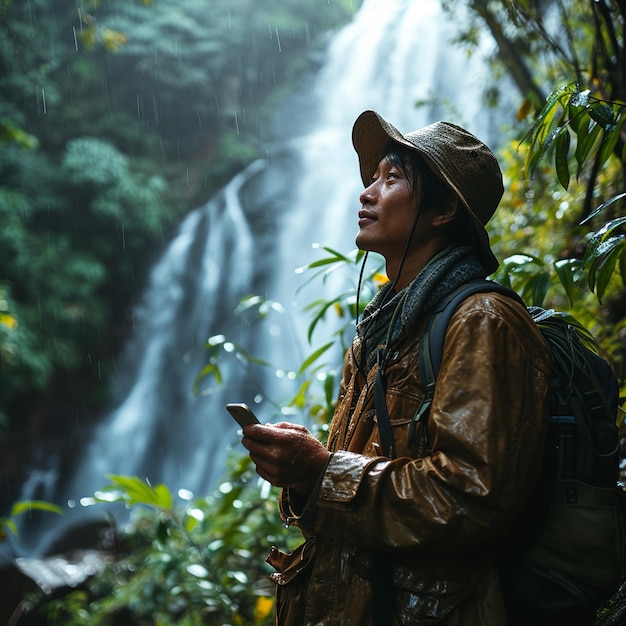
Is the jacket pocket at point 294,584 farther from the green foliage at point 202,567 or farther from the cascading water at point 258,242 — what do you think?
the cascading water at point 258,242

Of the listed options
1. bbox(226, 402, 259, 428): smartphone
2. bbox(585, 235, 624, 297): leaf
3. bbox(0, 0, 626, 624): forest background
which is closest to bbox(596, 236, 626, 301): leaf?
bbox(585, 235, 624, 297): leaf

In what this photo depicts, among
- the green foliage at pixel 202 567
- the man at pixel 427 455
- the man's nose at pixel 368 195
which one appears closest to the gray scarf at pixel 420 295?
the man at pixel 427 455

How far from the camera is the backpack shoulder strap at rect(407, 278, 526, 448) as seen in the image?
133 centimetres

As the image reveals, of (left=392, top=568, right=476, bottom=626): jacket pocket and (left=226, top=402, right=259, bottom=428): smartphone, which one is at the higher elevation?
(left=226, top=402, right=259, bottom=428): smartphone

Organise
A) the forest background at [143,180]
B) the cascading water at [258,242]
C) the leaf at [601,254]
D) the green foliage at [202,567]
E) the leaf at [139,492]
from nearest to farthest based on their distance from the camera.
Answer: the leaf at [601,254], the leaf at [139,492], the green foliage at [202,567], the forest background at [143,180], the cascading water at [258,242]

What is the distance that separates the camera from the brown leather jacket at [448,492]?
3.92 feet

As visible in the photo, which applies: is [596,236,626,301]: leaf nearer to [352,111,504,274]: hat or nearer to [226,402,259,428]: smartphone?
[352,111,504,274]: hat

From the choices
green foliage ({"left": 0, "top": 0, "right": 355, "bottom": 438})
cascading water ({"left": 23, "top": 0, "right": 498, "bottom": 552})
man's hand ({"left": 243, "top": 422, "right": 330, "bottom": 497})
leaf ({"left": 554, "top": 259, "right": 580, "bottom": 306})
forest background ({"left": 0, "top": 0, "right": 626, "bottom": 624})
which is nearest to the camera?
man's hand ({"left": 243, "top": 422, "right": 330, "bottom": 497})

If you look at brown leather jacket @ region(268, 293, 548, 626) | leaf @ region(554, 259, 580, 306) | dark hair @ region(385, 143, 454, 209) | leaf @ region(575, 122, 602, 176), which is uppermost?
leaf @ region(575, 122, 602, 176)

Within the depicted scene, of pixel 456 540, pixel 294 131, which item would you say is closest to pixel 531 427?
pixel 456 540

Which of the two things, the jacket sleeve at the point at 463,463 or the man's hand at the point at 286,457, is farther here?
the man's hand at the point at 286,457

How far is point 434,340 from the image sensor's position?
1.36 meters

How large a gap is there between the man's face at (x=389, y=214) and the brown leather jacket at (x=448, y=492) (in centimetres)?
32

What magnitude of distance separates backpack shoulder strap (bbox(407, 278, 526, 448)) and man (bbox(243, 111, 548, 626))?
0.02 meters
